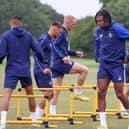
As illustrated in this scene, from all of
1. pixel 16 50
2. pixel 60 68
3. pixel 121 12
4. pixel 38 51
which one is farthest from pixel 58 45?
pixel 121 12

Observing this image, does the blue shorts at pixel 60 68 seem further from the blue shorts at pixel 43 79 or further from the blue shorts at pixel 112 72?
the blue shorts at pixel 112 72

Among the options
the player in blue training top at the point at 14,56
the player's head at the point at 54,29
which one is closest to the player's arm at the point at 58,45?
the player's head at the point at 54,29

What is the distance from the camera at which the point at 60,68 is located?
11.8 meters

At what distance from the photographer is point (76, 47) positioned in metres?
86.1

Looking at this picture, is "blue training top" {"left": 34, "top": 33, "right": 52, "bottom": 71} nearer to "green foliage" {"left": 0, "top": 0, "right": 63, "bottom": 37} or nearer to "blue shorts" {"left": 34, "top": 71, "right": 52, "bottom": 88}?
"blue shorts" {"left": 34, "top": 71, "right": 52, "bottom": 88}

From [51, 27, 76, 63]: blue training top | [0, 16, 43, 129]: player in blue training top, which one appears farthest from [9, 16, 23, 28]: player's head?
[51, 27, 76, 63]: blue training top

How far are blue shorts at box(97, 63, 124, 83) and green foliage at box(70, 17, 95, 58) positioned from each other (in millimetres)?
72010

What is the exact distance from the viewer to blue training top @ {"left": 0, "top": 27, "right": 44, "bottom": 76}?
936cm

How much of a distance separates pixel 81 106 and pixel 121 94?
420 cm

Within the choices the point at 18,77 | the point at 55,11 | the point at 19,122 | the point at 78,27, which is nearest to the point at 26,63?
the point at 18,77

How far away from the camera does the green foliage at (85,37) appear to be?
8481cm

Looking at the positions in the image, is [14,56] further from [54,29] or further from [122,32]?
[122,32]

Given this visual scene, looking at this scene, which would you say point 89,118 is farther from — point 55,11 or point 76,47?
point 55,11

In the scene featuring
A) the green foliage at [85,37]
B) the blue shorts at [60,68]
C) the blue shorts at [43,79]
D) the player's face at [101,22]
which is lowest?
the blue shorts at [43,79]
